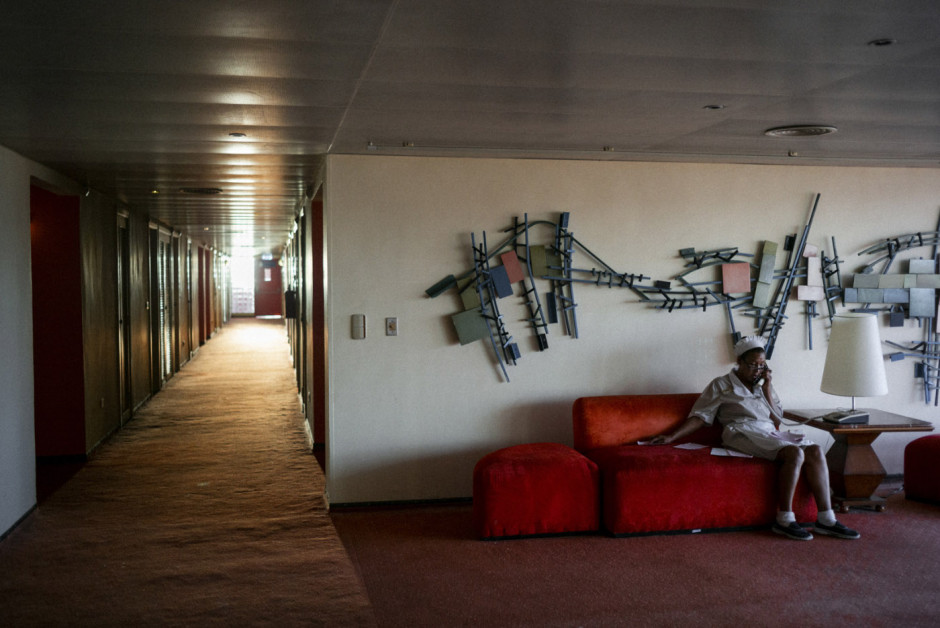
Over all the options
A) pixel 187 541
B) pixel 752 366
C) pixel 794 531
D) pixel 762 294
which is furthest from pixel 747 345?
pixel 187 541

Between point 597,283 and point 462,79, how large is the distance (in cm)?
260

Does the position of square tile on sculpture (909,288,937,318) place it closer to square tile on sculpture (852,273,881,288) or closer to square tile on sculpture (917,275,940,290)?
square tile on sculpture (917,275,940,290)

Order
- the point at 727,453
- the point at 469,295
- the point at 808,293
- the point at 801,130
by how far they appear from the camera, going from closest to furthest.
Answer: the point at 801,130 < the point at 727,453 < the point at 469,295 < the point at 808,293

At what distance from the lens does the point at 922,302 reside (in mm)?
6246

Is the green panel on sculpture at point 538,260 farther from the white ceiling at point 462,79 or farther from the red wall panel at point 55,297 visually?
the red wall panel at point 55,297

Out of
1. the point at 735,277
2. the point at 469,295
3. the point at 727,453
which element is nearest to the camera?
the point at 727,453

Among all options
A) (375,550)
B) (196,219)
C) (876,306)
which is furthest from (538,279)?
(196,219)

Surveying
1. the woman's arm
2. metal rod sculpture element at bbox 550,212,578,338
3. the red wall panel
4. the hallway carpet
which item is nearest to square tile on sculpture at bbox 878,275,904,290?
the woman's arm

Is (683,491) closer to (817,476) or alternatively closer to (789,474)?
(789,474)

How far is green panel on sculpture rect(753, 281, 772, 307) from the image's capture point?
19.7 feet

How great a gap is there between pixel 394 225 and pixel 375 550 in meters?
2.14

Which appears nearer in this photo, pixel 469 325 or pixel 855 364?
pixel 855 364

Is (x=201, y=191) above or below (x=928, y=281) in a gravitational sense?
above

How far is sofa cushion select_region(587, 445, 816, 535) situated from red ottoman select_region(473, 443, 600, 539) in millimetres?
129
